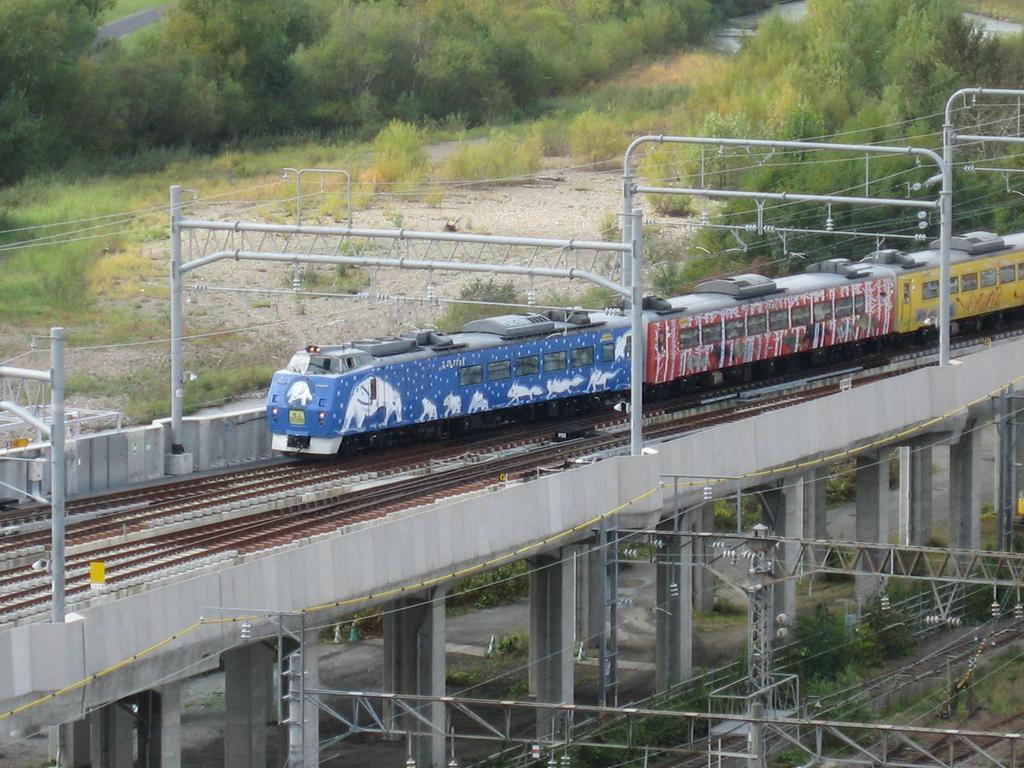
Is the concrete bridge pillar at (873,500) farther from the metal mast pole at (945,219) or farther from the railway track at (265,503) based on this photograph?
the metal mast pole at (945,219)

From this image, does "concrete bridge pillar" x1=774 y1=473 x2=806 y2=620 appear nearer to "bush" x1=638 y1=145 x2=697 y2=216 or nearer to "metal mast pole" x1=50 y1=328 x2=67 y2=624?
"metal mast pole" x1=50 y1=328 x2=67 y2=624

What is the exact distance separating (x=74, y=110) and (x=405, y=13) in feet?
72.0

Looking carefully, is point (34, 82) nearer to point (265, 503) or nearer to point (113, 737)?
point (265, 503)

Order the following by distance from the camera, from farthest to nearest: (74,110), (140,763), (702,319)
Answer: (74,110) → (702,319) → (140,763)

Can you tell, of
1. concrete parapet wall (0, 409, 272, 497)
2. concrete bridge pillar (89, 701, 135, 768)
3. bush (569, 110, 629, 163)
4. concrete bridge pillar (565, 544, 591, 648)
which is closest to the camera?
concrete bridge pillar (89, 701, 135, 768)

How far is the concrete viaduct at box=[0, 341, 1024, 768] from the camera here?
29.1 m

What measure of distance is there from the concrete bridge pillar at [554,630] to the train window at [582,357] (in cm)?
1176

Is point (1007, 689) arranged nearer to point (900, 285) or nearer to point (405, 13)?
point (900, 285)

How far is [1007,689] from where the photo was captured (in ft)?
140

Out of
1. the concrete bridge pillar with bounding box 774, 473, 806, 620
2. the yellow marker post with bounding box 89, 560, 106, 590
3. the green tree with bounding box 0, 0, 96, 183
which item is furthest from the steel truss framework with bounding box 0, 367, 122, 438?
the green tree with bounding box 0, 0, 96, 183

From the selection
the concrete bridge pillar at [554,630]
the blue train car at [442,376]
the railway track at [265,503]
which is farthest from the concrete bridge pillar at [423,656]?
the blue train car at [442,376]

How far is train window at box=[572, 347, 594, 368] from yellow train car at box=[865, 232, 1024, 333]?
41.1 ft

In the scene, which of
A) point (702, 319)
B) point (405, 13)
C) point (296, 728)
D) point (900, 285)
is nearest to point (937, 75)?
point (405, 13)

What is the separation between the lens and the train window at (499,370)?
4919 centimetres
